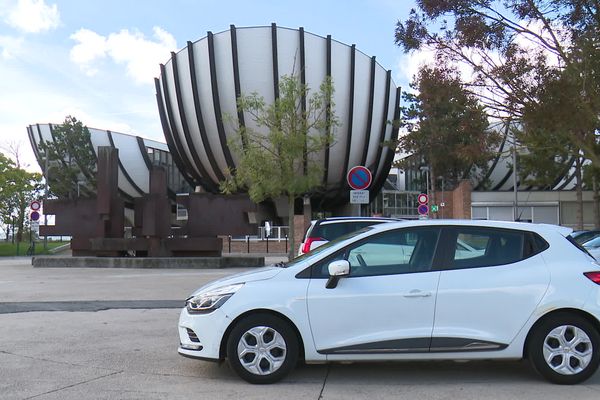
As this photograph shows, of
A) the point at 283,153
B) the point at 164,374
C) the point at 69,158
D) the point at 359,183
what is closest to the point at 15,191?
the point at 69,158

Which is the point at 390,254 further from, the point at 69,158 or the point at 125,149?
the point at 69,158

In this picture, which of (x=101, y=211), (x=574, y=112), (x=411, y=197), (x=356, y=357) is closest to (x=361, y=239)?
(x=356, y=357)

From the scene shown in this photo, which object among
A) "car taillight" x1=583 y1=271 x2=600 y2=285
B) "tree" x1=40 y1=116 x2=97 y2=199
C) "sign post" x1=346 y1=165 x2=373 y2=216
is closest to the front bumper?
"car taillight" x1=583 y1=271 x2=600 y2=285

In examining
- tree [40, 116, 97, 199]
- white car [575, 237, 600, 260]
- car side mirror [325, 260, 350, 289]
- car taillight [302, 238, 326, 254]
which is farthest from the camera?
tree [40, 116, 97, 199]

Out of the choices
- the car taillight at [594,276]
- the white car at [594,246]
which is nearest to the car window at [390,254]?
the car taillight at [594,276]

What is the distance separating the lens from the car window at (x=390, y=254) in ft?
18.1

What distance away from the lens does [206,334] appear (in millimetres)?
5438

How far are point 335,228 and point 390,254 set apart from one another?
6143mm

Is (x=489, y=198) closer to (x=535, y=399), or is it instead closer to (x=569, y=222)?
(x=569, y=222)

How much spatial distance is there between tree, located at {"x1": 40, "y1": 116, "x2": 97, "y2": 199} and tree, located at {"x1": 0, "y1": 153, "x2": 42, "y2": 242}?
2289 mm

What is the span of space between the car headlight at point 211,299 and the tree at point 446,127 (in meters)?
8.05

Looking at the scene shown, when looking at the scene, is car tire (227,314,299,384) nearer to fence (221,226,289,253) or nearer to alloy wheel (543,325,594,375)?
alloy wheel (543,325,594,375)

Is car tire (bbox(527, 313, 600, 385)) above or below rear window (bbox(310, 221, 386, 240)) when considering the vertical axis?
below

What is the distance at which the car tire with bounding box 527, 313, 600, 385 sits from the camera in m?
5.38
